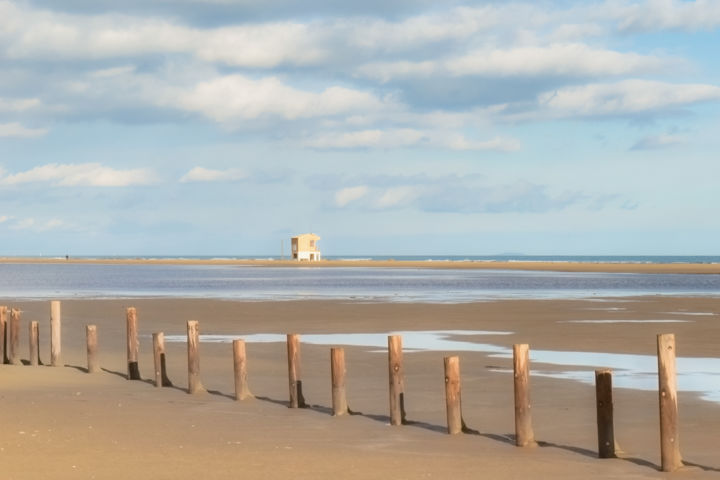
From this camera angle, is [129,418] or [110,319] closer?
[129,418]

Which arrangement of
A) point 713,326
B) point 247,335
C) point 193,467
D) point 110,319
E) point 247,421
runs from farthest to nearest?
point 110,319 < point 713,326 < point 247,335 < point 247,421 < point 193,467

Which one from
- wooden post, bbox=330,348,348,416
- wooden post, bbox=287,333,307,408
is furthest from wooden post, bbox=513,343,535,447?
wooden post, bbox=287,333,307,408

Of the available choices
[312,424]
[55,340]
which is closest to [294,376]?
[312,424]

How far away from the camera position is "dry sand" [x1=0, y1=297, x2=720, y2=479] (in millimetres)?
13562

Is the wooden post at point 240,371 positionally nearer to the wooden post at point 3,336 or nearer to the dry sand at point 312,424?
the dry sand at point 312,424

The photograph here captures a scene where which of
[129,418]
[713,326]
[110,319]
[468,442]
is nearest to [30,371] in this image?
[129,418]

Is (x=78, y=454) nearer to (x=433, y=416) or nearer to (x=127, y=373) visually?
(x=433, y=416)

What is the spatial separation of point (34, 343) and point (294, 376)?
9.57m

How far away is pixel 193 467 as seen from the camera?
44.6 feet

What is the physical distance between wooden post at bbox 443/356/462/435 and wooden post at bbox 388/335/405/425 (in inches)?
39.6

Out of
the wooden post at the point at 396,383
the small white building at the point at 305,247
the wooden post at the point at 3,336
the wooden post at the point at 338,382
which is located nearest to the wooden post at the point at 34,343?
the wooden post at the point at 3,336

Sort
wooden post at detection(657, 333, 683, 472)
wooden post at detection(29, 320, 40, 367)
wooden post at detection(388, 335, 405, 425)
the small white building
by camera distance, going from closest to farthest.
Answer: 1. wooden post at detection(657, 333, 683, 472)
2. wooden post at detection(388, 335, 405, 425)
3. wooden post at detection(29, 320, 40, 367)
4. the small white building

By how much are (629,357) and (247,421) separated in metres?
12.0

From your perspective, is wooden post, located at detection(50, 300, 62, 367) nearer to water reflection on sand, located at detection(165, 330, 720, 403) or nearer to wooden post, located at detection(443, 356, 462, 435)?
water reflection on sand, located at detection(165, 330, 720, 403)
